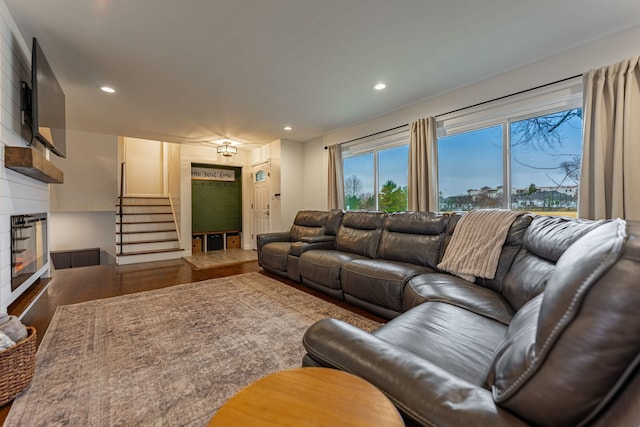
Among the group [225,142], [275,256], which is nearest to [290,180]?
[225,142]

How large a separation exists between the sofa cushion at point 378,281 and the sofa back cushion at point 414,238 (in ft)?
0.48

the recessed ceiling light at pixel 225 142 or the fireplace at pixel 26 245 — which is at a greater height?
the recessed ceiling light at pixel 225 142

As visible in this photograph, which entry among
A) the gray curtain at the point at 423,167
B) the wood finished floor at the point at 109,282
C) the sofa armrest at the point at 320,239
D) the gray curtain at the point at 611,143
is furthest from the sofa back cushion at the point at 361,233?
the gray curtain at the point at 611,143

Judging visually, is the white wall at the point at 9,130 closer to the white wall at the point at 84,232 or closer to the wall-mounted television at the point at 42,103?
the wall-mounted television at the point at 42,103

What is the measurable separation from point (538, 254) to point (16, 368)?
3.07m

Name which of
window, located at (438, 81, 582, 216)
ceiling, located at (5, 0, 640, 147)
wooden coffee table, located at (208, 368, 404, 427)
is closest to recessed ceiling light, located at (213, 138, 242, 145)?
ceiling, located at (5, 0, 640, 147)

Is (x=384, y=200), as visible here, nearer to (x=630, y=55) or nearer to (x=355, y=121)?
(x=355, y=121)

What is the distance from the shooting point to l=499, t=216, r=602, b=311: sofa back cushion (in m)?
1.49

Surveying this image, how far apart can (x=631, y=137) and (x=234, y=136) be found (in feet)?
17.7

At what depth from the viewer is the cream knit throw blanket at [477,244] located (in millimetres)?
2100

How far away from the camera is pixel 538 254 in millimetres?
1746

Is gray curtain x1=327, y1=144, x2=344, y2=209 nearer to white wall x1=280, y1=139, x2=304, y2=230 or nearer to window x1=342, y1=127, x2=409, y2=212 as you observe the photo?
window x1=342, y1=127, x2=409, y2=212

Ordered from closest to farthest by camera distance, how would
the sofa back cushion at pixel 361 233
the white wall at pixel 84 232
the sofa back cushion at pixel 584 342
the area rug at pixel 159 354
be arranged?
1. the sofa back cushion at pixel 584 342
2. the area rug at pixel 159 354
3. the sofa back cushion at pixel 361 233
4. the white wall at pixel 84 232

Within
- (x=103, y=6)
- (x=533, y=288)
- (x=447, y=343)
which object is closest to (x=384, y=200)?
(x=533, y=288)
